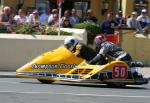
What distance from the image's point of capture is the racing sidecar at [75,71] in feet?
66.7

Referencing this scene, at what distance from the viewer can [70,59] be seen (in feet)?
67.5

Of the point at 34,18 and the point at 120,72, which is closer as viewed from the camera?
the point at 120,72

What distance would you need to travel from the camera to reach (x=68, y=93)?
17562 millimetres

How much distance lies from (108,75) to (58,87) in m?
1.72

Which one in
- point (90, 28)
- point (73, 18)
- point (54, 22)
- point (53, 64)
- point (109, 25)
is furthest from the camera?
point (73, 18)

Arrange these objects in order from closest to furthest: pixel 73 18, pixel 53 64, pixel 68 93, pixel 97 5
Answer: pixel 68 93 < pixel 53 64 < pixel 73 18 < pixel 97 5

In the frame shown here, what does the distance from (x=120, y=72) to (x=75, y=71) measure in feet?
4.18

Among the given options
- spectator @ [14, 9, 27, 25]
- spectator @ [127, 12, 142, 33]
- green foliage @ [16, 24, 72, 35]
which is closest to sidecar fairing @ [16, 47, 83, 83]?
green foliage @ [16, 24, 72, 35]

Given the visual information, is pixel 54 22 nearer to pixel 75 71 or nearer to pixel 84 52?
pixel 84 52

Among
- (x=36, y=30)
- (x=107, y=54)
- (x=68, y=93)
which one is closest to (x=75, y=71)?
(x=107, y=54)

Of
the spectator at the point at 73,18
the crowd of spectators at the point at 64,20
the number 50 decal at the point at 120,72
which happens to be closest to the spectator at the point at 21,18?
the crowd of spectators at the point at 64,20

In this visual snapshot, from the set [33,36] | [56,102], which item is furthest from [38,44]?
[56,102]

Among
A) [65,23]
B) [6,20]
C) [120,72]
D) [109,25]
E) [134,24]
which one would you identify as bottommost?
[120,72]

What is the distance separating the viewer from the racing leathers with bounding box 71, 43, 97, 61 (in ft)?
67.8
